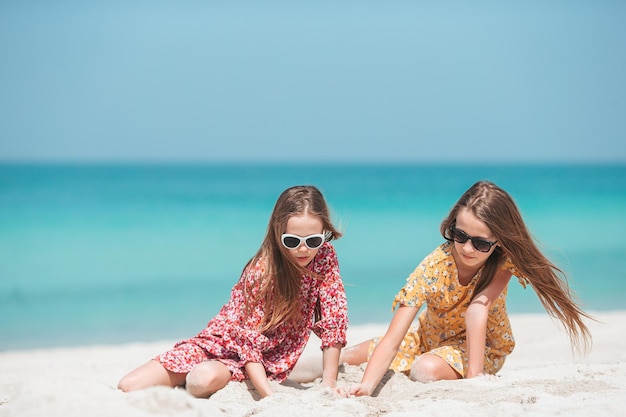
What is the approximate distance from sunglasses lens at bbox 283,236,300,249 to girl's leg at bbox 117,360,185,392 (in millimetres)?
900

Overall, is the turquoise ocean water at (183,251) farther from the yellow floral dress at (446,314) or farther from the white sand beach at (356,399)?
the white sand beach at (356,399)

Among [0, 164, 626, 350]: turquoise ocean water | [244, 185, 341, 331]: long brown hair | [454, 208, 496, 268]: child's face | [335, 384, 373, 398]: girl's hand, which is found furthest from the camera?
[0, 164, 626, 350]: turquoise ocean water

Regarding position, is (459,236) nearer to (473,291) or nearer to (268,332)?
(473,291)

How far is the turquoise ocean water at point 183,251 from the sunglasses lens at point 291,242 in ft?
1.04

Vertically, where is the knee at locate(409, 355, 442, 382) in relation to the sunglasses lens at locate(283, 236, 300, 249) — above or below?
below

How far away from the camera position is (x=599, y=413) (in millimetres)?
2723

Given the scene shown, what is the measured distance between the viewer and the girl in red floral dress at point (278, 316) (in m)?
3.71

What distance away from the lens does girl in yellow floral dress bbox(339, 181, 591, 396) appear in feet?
12.2

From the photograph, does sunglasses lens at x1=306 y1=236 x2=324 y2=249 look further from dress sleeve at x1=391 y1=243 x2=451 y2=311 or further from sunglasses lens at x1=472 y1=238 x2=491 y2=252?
sunglasses lens at x1=472 y1=238 x2=491 y2=252

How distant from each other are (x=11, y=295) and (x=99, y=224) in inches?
371

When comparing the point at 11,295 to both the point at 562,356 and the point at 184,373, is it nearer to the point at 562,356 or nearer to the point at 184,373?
the point at 184,373

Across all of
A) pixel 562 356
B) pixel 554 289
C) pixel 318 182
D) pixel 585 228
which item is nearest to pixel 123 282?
pixel 562 356

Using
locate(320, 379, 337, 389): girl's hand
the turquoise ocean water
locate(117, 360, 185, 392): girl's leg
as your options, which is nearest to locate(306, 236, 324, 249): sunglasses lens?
the turquoise ocean water

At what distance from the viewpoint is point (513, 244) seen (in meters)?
3.75
